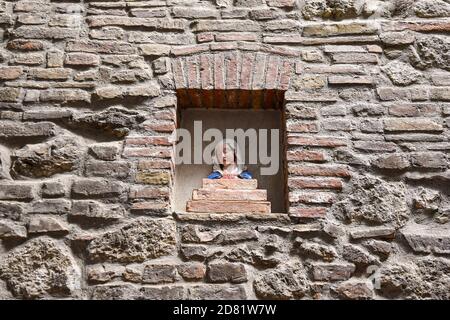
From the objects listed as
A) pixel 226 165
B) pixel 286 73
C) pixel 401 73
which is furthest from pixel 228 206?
pixel 401 73

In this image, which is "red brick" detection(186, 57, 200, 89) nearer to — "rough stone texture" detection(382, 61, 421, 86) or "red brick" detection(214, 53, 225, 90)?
"red brick" detection(214, 53, 225, 90)

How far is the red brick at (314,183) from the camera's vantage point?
2447 millimetres

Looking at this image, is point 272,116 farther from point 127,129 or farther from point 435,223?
point 435,223

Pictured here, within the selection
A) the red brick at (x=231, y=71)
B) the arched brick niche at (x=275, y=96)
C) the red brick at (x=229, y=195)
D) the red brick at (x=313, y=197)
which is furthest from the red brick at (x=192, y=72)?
the red brick at (x=313, y=197)

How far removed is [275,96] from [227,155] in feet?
1.40

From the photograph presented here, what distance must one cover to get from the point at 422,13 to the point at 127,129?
1.83m

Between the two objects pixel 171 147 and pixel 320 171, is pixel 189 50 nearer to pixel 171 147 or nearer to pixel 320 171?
pixel 171 147

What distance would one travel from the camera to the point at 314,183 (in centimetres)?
246

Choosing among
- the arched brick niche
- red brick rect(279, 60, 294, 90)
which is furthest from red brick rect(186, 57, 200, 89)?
red brick rect(279, 60, 294, 90)

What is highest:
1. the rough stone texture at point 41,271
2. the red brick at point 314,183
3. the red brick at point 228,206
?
the red brick at point 314,183

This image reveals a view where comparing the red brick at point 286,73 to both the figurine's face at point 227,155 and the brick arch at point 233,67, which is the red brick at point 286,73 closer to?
the brick arch at point 233,67

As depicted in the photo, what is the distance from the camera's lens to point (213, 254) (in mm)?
2318

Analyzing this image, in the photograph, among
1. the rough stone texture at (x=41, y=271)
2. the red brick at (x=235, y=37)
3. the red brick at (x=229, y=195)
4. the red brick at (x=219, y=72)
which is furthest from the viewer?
the red brick at (x=235, y=37)
